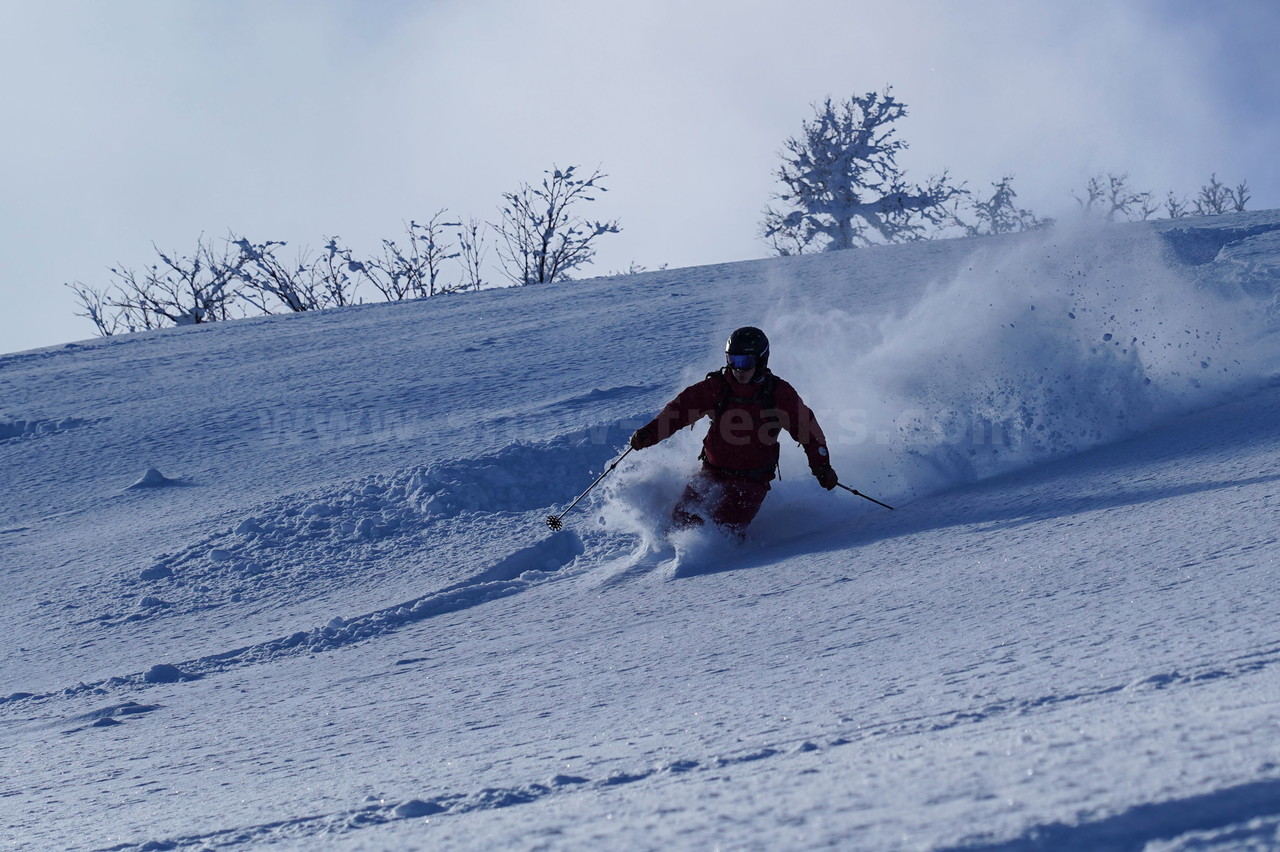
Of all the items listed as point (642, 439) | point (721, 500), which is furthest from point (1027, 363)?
point (642, 439)

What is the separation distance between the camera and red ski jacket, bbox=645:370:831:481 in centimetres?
596

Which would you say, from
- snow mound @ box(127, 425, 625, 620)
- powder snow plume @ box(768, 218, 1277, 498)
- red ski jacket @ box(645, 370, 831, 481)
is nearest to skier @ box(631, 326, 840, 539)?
red ski jacket @ box(645, 370, 831, 481)

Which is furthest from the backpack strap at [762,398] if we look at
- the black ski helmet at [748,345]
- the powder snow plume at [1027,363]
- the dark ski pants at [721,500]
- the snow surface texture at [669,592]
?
the powder snow plume at [1027,363]

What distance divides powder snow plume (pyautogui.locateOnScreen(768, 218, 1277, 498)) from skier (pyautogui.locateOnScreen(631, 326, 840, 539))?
0.95 m

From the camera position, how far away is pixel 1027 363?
301 inches

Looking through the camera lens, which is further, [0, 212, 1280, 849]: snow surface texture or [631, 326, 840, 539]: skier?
[631, 326, 840, 539]: skier

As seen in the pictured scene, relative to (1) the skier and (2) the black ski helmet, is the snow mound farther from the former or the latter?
(2) the black ski helmet

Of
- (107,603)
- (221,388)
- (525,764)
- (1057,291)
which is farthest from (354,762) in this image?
(221,388)

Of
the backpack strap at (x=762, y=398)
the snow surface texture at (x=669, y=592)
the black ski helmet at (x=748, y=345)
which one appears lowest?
the snow surface texture at (x=669, y=592)

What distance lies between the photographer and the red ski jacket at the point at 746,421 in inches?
235

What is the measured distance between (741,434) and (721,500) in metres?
0.38

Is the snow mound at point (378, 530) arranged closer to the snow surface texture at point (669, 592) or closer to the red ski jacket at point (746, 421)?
the snow surface texture at point (669, 592)

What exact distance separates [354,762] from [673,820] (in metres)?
1.35

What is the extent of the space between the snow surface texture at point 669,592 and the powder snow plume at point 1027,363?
0.11ft
